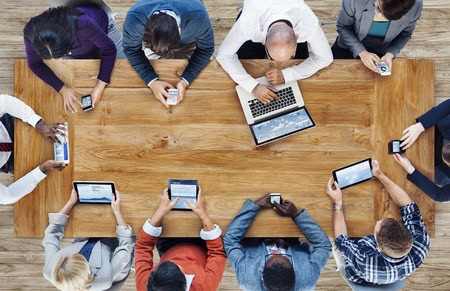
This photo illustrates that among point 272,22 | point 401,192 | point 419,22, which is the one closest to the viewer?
point 272,22

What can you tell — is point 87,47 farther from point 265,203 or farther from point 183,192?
point 265,203

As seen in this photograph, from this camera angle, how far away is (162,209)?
210 cm

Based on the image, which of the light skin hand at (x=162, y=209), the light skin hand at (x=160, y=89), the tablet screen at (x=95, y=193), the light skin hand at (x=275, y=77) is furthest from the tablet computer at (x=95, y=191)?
the light skin hand at (x=275, y=77)

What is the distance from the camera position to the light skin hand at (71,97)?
2.15 meters

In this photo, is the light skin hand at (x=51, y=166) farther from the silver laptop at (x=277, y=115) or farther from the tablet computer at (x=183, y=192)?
the silver laptop at (x=277, y=115)

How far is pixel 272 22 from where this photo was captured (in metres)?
1.88

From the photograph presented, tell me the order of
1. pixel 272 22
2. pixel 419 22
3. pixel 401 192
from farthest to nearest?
pixel 419 22 < pixel 401 192 < pixel 272 22

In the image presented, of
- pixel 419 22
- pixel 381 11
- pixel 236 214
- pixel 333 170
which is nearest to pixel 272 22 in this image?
pixel 381 11

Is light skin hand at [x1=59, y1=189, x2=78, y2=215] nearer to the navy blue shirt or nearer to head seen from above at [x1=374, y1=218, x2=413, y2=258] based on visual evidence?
head seen from above at [x1=374, y1=218, x2=413, y2=258]

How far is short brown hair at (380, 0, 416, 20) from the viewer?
191 centimetres

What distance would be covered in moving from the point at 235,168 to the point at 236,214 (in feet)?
0.78

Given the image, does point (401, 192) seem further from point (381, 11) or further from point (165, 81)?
point (165, 81)

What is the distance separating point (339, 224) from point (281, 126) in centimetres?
58

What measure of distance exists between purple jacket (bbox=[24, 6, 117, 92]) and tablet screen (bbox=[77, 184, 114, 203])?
52cm
